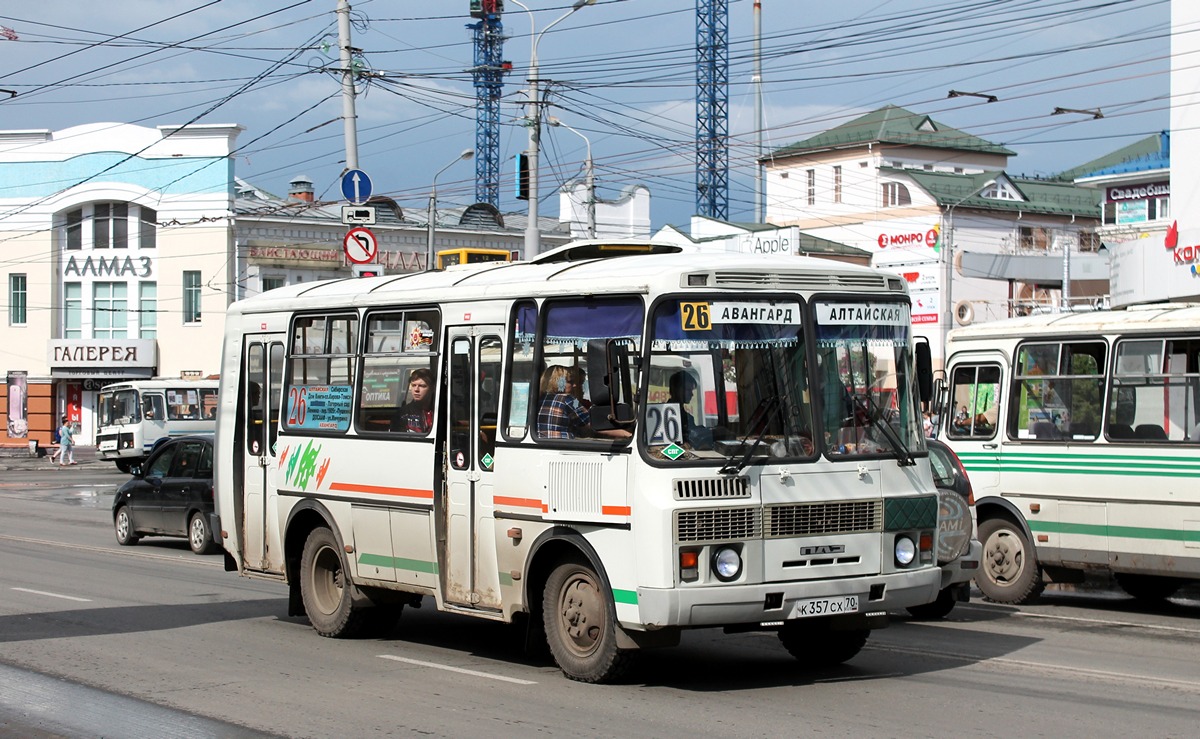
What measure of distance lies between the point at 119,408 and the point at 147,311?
1484cm

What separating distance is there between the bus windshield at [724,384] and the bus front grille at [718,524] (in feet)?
1.10

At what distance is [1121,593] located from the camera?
56.1 ft

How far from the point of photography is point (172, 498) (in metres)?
22.0

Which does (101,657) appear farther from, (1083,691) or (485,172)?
(485,172)

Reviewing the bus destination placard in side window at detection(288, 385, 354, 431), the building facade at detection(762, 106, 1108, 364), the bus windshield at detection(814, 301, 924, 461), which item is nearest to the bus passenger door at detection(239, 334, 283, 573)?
the bus destination placard in side window at detection(288, 385, 354, 431)

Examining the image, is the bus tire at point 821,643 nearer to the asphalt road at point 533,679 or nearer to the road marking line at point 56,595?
the asphalt road at point 533,679

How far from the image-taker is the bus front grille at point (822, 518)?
30.1 feet

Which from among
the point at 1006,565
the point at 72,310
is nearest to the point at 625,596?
the point at 1006,565

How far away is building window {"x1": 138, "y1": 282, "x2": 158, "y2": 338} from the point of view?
6141 centimetres

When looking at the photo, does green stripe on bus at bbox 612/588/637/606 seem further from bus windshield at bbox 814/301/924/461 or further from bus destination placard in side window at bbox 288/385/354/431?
bus destination placard in side window at bbox 288/385/354/431

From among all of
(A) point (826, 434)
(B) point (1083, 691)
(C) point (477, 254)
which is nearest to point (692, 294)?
(A) point (826, 434)

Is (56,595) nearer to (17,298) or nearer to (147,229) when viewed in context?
(147,229)

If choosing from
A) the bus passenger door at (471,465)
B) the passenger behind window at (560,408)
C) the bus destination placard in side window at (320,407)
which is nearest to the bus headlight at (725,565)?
the passenger behind window at (560,408)

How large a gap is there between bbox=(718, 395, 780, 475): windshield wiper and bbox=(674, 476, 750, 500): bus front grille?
0.06 meters
